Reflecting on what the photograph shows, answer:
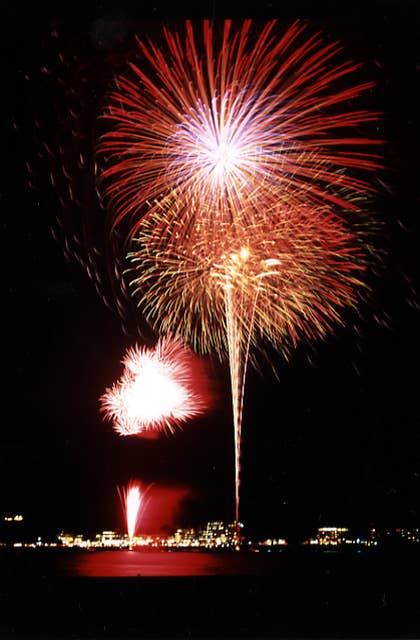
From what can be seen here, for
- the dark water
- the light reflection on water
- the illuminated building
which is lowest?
the dark water

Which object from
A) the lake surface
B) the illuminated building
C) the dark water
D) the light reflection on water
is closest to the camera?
the dark water

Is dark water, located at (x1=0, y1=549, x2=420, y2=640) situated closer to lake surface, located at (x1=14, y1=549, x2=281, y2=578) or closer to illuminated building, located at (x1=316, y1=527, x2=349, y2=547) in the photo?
lake surface, located at (x1=14, y1=549, x2=281, y2=578)

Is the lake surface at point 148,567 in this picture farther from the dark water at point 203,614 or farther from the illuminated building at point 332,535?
the dark water at point 203,614

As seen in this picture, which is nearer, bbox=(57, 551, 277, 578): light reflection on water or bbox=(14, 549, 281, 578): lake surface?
bbox=(14, 549, 281, 578): lake surface

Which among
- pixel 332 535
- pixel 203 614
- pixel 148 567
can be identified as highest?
pixel 332 535

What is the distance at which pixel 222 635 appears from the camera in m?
15.9

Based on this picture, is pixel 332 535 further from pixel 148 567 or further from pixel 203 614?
pixel 203 614

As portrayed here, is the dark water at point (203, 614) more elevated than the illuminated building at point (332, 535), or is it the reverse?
→ the illuminated building at point (332, 535)

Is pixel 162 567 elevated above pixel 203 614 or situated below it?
above

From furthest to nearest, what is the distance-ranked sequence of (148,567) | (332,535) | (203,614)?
1. (332,535)
2. (148,567)
3. (203,614)

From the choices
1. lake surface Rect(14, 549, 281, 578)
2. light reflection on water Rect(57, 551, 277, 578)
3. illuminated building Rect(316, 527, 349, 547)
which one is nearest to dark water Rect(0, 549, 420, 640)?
lake surface Rect(14, 549, 281, 578)

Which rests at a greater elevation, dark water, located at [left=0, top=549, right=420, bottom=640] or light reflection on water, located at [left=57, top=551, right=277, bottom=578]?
light reflection on water, located at [left=57, top=551, right=277, bottom=578]

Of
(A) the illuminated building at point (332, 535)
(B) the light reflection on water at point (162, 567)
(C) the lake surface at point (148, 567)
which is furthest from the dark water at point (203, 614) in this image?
(A) the illuminated building at point (332, 535)

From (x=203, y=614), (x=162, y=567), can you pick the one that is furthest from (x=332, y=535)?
(x=203, y=614)
